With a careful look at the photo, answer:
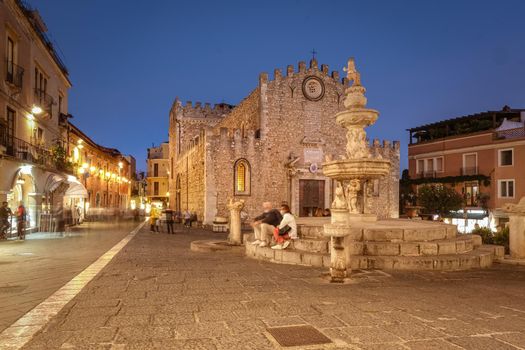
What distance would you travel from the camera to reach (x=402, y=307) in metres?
5.84

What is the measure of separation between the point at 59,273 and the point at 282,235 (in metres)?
5.04

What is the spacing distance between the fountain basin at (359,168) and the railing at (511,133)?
28.3m

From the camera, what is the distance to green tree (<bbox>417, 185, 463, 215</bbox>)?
116ft

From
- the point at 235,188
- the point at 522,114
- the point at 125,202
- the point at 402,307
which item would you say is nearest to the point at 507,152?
the point at 522,114

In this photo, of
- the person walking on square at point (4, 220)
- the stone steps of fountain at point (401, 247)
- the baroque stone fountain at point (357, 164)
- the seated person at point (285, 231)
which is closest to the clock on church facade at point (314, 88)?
the baroque stone fountain at point (357, 164)

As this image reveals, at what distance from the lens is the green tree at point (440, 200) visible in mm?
35375

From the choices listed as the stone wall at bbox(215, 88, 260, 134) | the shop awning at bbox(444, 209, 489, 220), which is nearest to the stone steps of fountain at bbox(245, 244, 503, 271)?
the stone wall at bbox(215, 88, 260, 134)

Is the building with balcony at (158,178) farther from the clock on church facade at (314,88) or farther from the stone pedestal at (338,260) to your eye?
the stone pedestal at (338,260)

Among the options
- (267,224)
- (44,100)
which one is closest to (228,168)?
(44,100)

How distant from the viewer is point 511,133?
35312 millimetres

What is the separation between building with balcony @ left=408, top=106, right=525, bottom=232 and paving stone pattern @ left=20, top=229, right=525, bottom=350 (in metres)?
27.8

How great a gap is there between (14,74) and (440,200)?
31106 mm

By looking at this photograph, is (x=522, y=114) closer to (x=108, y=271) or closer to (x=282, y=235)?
(x=282, y=235)

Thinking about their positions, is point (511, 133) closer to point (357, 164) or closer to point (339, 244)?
point (357, 164)
